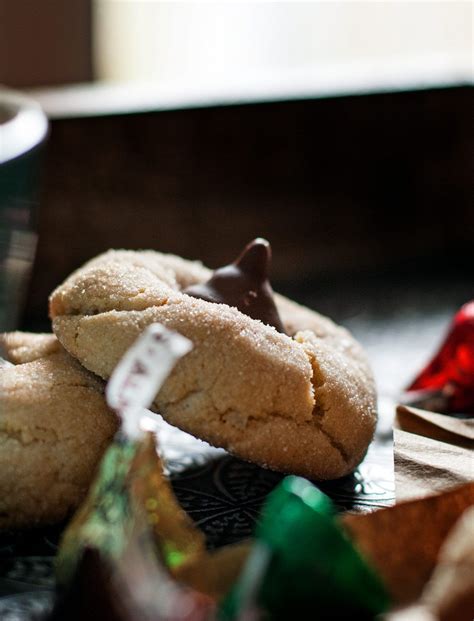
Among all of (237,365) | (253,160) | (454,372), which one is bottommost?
(454,372)

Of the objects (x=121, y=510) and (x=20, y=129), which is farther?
(x=20, y=129)

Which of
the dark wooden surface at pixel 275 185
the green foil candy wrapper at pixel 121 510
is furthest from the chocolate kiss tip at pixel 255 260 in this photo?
the dark wooden surface at pixel 275 185

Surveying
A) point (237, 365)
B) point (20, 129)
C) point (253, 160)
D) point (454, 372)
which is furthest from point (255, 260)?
point (253, 160)

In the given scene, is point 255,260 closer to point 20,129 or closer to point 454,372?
point 20,129

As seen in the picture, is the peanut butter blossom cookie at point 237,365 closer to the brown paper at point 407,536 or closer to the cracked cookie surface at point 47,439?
the cracked cookie surface at point 47,439

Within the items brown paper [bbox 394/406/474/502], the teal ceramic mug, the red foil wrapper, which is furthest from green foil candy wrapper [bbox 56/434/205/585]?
the red foil wrapper

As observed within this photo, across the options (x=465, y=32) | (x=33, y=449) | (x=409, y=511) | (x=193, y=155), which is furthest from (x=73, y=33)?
(x=409, y=511)

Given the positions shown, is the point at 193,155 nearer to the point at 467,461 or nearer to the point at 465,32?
the point at 467,461
